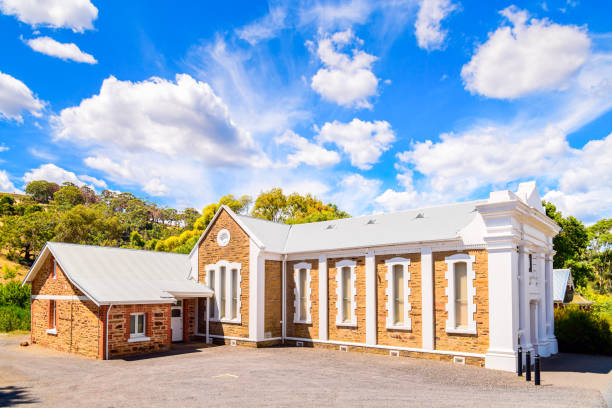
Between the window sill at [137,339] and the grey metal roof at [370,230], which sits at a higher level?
the grey metal roof at [370,230]

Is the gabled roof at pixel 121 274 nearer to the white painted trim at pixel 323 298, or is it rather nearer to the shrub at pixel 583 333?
the white painted trim at pixel 323 298

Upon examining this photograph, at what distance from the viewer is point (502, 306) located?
15.9 meters

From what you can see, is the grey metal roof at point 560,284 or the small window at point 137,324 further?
the grey metal roof at point 560,284

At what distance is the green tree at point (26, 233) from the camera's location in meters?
Result: 53.2

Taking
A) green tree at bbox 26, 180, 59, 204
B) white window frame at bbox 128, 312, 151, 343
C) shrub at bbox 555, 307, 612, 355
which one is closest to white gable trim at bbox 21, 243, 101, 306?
white window frame at bbox 128, 312, 151, 343

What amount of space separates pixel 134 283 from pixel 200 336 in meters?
4.90

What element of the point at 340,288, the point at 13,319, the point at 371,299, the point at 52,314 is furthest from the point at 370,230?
the point at 13,319

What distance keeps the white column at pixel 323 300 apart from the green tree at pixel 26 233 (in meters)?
44.7

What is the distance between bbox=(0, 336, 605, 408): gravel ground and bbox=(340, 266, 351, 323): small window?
239cm

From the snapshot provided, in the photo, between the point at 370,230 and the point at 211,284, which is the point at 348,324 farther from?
the point at 211,284

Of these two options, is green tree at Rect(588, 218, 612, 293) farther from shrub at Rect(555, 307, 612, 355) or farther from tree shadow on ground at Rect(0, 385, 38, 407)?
tree shadow on ground at Rect(0, 385, 38, 407)

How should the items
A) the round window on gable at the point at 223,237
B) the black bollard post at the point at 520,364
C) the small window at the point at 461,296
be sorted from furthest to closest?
the round window on gable at the point at 223,237 → the small window at the point at 461,296 → the black bollard post at the point at 520,364

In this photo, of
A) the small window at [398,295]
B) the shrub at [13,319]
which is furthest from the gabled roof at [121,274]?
the small window at [398,295]

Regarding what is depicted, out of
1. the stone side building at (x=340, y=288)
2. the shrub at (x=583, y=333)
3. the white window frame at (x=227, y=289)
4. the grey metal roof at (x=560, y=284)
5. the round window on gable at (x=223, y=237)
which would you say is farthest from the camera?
the grey metal roof at (x=560, y=284)
